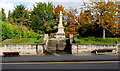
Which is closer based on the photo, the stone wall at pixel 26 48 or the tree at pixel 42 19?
the stone wall at pixel 26 48

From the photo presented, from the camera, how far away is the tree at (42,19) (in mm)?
45688

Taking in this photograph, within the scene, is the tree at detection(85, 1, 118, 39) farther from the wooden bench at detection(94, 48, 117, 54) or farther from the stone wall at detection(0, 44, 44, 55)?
the stone wall at detection(0, 44, 44, 55)

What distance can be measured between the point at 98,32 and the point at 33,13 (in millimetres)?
25621

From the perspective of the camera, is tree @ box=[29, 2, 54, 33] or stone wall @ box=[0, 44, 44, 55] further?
tree @ box=[29, 2, 54, 33]

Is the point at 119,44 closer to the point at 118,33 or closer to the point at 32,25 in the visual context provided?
the point at 118,33

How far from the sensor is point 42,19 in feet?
158

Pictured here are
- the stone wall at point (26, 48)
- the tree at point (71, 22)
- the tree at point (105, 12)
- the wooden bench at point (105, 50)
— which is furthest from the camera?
the tree at point (71, 22)

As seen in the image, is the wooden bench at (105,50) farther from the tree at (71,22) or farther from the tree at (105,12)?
the tree at (71,22)

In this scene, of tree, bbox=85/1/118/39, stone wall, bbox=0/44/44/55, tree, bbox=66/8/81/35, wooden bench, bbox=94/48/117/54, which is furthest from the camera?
tree, bbox=66/8/81/35

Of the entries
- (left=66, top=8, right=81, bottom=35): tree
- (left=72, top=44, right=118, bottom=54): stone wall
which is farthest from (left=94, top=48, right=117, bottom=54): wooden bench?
(left=66, top=8, right=81, bottom=35): tree

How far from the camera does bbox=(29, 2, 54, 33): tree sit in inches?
1799

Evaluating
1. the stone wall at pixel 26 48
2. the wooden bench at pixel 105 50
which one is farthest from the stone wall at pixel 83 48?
the stone wall at pixel 26 48

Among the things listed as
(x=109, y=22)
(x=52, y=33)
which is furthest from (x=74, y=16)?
(x=109, y=22)

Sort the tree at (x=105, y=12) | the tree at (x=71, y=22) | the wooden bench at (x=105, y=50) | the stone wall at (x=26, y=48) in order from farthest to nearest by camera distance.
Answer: the tree at (x=71, y=22)
the tree at (x=105, y=12)
the stone wall at (x=26, y=48)
the wooden bench at (x=105, y=50)
